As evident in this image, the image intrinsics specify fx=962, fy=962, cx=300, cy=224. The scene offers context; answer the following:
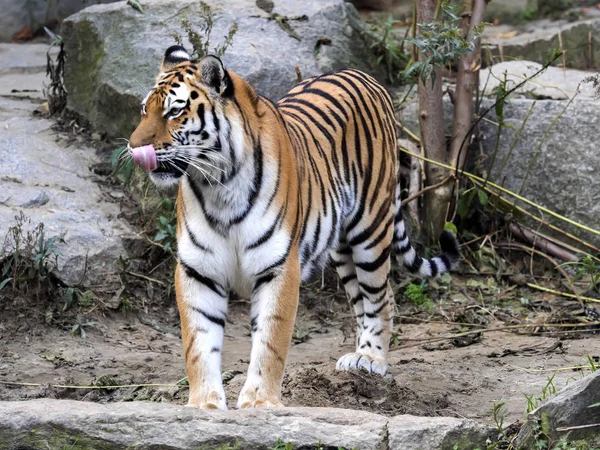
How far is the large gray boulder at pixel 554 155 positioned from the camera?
7.24 m

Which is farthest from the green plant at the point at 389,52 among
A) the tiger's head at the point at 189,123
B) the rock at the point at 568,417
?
the rock at the point at 568,417

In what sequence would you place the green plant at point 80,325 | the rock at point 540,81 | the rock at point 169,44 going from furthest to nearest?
1. the rock at point 540,81
2. the rock at point 169,44
3. the green plant at point 80,325

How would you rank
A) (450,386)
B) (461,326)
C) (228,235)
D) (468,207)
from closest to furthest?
(228,235), (450,386), (461,326), (468,207)

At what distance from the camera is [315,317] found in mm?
6719

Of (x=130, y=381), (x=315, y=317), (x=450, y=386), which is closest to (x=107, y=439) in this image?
(x=130, y=381)

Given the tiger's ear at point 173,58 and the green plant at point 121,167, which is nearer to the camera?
the tiger's ear at point 173,58

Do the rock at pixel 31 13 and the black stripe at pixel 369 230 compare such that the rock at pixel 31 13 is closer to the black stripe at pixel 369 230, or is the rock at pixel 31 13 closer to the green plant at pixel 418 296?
the green plant at pixel 418 296

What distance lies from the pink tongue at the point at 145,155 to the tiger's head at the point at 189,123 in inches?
0.8

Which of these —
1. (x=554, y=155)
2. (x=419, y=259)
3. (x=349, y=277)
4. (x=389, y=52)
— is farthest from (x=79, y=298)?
(x=554, y=155)

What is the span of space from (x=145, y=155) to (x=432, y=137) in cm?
367

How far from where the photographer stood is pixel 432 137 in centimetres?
721

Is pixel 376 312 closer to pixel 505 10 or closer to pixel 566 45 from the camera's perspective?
pixel 566 45

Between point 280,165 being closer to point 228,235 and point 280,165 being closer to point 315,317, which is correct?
point 228,235

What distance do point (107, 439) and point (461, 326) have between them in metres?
3.52
